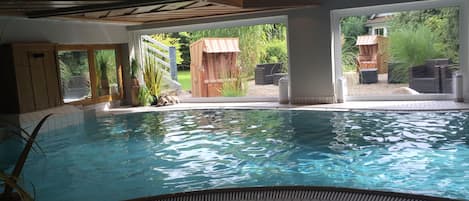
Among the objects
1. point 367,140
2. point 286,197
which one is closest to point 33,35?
point 367,140

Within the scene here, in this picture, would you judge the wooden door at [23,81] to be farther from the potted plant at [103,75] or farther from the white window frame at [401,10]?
the white window frame at [401,10]

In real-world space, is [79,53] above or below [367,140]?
above

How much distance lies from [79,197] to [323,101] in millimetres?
7450

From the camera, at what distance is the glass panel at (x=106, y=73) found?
13.2 meters

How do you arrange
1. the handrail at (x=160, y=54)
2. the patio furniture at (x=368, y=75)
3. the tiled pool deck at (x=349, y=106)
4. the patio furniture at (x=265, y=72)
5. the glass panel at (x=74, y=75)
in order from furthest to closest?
the handrail at (x=160, y=54)
the patio furniture at (x=265, y=72)
the glass panel at (x=74, y=75)
the patio furniture at (x=368, y=75)
the tiled pool deck at (x=349, y=106)

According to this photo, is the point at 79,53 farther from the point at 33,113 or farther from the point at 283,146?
the point at 283,146

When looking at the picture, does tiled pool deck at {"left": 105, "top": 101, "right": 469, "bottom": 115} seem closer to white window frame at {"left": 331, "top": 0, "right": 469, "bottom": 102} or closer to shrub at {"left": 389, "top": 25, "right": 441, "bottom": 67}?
white window frame at {"left": 331, "top": 0, "right": 469, "bottom": 102}

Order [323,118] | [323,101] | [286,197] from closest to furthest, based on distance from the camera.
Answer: [286,197] < [323,118] < [323,101]

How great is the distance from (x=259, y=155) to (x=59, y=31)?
726 centimetres

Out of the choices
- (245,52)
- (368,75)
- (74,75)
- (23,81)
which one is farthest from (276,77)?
(23,81)

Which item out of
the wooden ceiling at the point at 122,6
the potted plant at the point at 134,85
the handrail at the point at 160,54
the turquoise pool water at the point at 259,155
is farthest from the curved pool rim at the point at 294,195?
the handrail at the point at 160,54

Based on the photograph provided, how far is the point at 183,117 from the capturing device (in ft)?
36.1

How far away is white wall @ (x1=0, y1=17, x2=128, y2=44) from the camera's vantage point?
10258 millimetres

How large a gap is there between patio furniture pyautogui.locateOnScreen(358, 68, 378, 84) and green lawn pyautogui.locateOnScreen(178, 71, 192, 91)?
5167 millimetres
